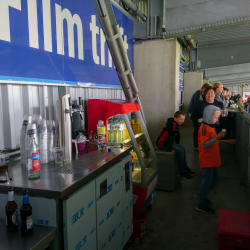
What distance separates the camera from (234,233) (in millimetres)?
2408

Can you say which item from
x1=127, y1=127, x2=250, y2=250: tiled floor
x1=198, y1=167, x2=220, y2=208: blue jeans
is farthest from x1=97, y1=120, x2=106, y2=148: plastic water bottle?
x1=198, y1=167, x2=220, y2=208: blue jeans

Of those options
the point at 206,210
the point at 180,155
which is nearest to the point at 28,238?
the point at 206,210

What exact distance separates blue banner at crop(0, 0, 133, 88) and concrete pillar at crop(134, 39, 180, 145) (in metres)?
1.98

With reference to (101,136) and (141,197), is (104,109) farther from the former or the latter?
(141,197)

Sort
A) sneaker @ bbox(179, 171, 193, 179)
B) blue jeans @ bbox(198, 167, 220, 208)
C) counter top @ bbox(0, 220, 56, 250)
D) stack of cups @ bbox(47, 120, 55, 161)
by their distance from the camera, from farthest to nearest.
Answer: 1. sneaker @ bbox(179, 171, 193, 179)
2. blue jeans @ bbox(198, 167, 220, 208)
3. stack of cups @ bbox(47, 120, 55, 161)
4. counter top @ bbox(0, 220, 56, 250)

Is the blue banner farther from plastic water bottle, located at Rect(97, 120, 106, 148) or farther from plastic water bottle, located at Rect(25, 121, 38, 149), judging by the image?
plastic water bottle, located at Rect(97, 120, 106, 148)

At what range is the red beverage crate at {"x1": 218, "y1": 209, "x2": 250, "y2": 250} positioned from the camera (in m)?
2.38

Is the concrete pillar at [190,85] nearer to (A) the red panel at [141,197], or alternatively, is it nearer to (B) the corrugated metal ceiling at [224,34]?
(B) the corrugated metal ceiling at [224,34]

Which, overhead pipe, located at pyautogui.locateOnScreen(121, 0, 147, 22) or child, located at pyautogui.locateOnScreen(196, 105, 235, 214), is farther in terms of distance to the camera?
overhead pipe, located at pyautogui.locateOnScreen(121, 0, 147, 22)

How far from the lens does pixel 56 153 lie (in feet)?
7.30

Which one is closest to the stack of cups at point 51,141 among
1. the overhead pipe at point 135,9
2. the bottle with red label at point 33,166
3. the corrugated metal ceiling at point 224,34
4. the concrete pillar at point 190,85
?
the bottle with red label at point 33,166

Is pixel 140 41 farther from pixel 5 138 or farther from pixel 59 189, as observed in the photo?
pixel 59 189

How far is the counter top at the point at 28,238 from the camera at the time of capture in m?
1.30

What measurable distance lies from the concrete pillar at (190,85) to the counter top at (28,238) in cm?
1051
